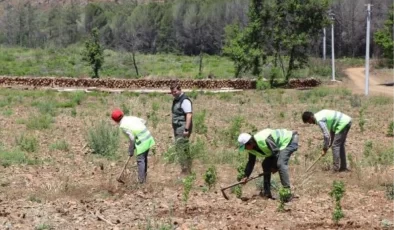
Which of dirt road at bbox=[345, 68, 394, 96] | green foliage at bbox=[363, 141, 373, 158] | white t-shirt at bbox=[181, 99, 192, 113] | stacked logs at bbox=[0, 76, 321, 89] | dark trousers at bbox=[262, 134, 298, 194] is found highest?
white t-shirt at bbox=[181, 99, 192, 113]

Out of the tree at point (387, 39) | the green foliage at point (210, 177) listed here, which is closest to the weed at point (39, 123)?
the green foliage at point (210, 177)

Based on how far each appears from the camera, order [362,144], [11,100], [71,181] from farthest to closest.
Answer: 1. [11,100]
2. [362,144]
3. [71,181]

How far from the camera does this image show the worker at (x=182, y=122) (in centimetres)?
1020

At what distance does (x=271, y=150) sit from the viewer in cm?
878

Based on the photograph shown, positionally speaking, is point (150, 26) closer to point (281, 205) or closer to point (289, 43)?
point (289, 43)

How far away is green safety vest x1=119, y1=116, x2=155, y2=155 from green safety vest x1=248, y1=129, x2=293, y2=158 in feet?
5.76

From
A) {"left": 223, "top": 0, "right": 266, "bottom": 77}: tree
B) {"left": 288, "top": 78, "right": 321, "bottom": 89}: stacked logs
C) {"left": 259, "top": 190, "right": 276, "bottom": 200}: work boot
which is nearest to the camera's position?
{"left": 259, "top": 190, "right": 276, "bottom": 200}: work boot

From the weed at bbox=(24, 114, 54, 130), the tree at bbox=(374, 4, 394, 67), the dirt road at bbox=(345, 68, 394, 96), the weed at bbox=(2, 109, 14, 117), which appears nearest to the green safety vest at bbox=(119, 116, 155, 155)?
the weed at bbox=(24, 114, 54, 130)

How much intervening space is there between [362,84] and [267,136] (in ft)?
106

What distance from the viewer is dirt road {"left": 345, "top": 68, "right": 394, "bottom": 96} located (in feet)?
112

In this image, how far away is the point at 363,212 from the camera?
26.6 feet

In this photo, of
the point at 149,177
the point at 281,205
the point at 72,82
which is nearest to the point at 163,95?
the point at 72,82

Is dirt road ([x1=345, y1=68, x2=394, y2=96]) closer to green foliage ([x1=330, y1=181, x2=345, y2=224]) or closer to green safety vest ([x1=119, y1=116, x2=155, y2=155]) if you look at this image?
green safety vest ([x1=119, y1=116, x2=155, y2=155])

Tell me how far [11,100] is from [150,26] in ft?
208
